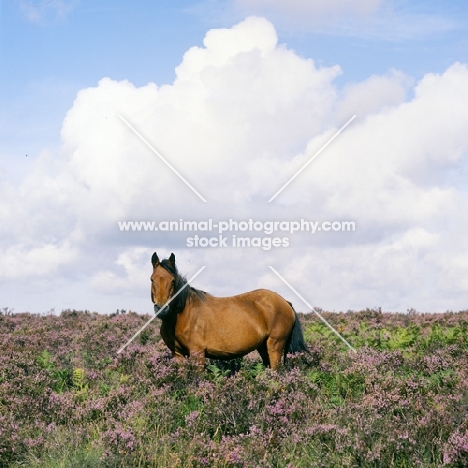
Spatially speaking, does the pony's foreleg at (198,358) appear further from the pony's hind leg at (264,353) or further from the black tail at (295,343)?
the black tail at (295,343)

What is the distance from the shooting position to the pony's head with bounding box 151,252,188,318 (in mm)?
9945

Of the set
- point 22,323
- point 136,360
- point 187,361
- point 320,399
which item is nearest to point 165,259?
point 187,361

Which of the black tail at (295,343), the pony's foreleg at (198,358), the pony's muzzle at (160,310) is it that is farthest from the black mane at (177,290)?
the black tail at (295,343)

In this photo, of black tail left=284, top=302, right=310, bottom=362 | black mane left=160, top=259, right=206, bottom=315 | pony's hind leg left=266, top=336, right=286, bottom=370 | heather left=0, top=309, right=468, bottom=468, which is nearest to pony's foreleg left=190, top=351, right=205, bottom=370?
heather left=0, top=309, right=468, bottom=468

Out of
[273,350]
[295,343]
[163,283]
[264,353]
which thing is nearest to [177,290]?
[163,283]

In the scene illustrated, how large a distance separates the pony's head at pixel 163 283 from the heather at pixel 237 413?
85cm

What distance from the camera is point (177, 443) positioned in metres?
7.10

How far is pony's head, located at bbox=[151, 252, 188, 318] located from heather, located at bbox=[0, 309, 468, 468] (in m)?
0.85

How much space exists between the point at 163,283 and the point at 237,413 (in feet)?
9.37

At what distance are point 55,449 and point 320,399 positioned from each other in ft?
11.2

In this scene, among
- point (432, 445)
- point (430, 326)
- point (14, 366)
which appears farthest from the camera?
point (430, 326)

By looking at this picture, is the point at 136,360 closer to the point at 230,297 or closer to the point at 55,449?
the point at 230,297

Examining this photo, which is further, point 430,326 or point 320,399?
point 430,326

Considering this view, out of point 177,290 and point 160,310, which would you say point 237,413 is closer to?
point 160,310
